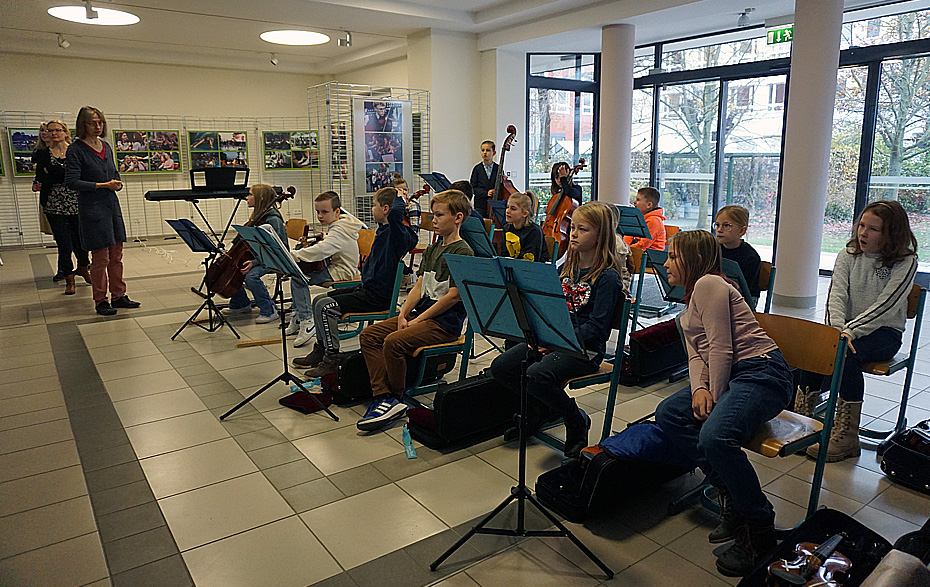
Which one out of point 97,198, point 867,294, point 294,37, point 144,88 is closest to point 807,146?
point 867,294

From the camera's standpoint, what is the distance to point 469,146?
9383 millimetres

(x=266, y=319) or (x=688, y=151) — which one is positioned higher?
(x=688, y=151)

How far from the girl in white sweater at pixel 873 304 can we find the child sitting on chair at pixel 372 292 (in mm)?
2388

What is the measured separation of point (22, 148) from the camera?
9.95m

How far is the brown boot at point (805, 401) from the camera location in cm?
317

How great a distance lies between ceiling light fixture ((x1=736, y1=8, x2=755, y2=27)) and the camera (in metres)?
7.05

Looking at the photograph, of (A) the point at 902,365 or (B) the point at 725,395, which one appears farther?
(A) the point at 902,365

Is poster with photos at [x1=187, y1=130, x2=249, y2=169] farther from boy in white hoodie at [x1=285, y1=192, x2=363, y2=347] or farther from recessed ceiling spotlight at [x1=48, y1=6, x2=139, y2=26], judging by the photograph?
boy in white hoodie at [x1=285, y1=192, x2=363, y2=347]

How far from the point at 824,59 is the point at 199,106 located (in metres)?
9.95

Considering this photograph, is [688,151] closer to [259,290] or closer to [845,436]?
[259,290]

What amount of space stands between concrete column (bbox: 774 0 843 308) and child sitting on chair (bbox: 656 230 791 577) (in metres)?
4.11

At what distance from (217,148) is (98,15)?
392 cm

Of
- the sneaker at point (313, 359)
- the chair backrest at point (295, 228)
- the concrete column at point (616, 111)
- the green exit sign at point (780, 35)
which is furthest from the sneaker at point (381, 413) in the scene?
the green exit sign at point (780, 35)

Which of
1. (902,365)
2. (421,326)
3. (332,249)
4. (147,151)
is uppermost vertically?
(147,151)
